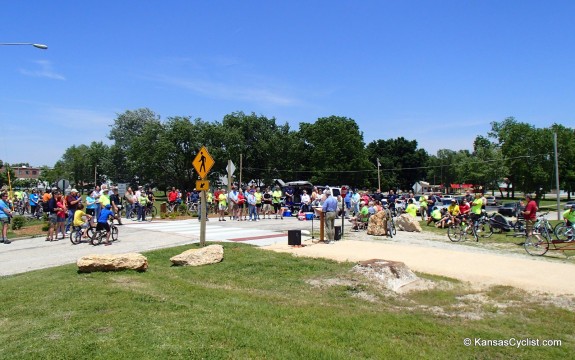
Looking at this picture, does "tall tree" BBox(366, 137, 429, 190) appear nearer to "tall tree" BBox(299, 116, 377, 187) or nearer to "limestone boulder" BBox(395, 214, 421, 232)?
"tall tree" BBox(299, 116, 377, 187)

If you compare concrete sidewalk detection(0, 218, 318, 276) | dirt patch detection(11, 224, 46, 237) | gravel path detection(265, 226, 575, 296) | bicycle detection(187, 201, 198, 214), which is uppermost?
bicycle detection(187, 201, 198, 214)

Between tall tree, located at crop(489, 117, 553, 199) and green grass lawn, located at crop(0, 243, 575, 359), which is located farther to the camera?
tall tree, located at crop(489, 117, 553, 199)

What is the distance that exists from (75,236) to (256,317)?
10858 millimetres

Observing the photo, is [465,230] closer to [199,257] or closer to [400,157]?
[199,257]

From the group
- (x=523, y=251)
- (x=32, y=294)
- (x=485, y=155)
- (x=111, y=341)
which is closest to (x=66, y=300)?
(x=32, y=294)

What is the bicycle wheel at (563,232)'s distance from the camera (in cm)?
1514

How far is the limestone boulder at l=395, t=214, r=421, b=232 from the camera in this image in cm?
1983

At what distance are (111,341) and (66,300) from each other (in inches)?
98.1

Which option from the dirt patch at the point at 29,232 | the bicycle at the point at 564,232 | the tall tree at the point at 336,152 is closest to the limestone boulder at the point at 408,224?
the bicycle at the point at 564,232

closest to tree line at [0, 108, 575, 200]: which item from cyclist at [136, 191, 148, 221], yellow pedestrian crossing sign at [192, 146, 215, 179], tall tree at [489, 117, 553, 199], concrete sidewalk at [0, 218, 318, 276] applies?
tall tree at [489, 117, 553, 199]

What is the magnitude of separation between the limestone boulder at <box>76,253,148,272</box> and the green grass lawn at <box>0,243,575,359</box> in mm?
264

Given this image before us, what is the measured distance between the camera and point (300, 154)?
6944cm

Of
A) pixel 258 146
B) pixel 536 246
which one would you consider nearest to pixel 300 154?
pixel 258 146

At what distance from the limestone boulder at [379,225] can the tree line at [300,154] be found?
125ft
